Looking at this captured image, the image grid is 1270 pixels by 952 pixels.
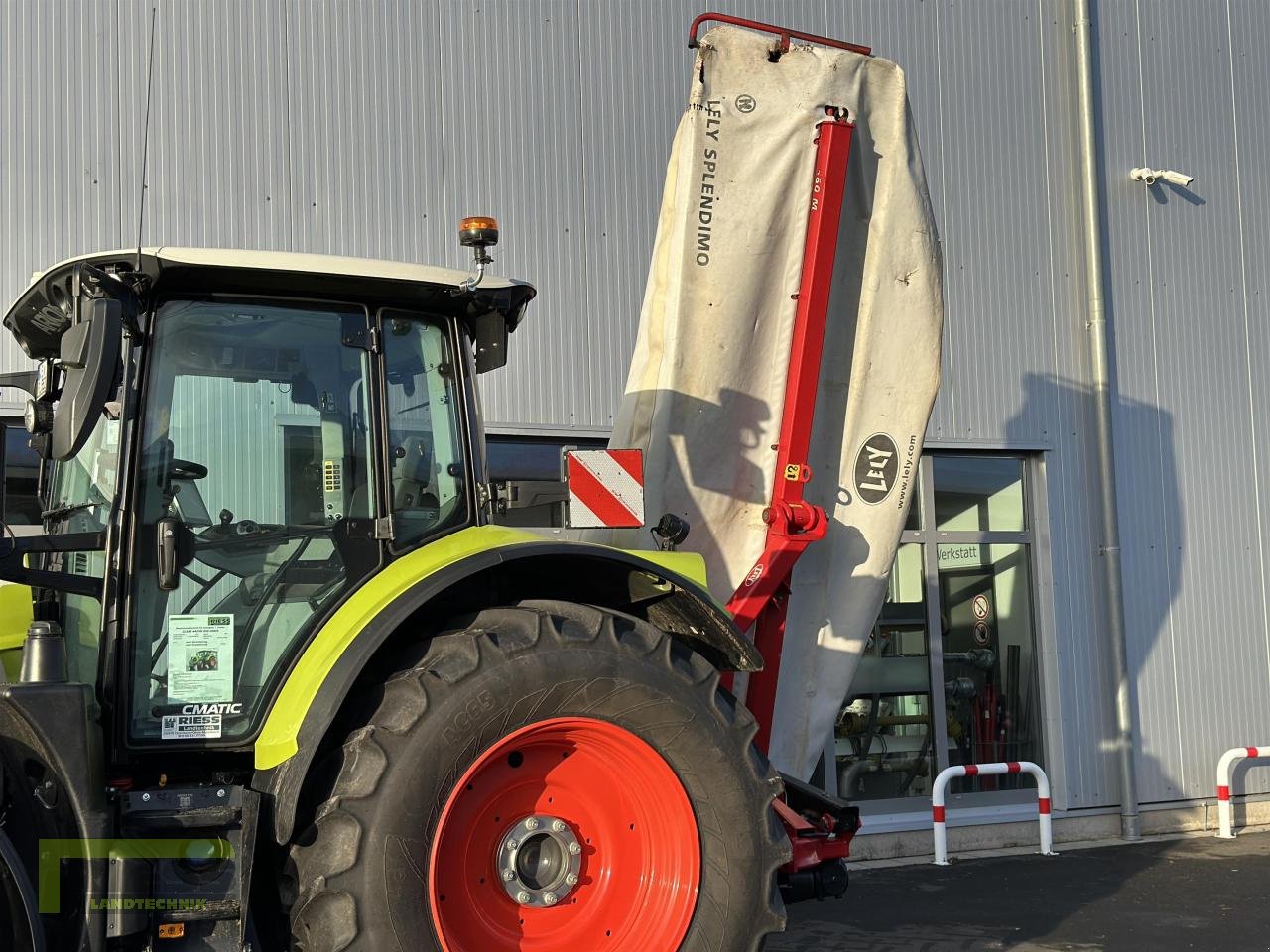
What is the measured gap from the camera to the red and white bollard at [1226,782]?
34.0ft

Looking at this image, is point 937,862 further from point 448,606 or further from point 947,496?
point 448,606

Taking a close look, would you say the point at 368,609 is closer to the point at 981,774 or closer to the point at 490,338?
the point at 490,338

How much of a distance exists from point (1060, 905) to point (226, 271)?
241 inches

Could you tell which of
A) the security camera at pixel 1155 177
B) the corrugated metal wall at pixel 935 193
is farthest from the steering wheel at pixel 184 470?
the security camera at pixel 1155 177

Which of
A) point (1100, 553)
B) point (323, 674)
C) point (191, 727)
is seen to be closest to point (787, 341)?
point (323, 674)

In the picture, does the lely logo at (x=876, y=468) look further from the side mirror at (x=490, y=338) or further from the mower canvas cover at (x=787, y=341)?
the side mirror at (x=490, y=338)

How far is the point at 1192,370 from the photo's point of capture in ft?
36.5

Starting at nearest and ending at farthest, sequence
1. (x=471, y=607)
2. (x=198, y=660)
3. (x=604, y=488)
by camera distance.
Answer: (x=198, y=660) → (x=471, y=607) → (x=604, y=488)

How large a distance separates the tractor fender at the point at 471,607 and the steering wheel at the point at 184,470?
622 millimetres

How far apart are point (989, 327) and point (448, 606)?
7138mm

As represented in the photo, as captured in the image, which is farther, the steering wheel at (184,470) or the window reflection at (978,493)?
the window reflection at (978,493)

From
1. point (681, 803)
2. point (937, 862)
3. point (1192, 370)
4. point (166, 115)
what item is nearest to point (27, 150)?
point (166, 115)

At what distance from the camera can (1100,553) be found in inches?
418

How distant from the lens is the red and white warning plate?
15.3ft
